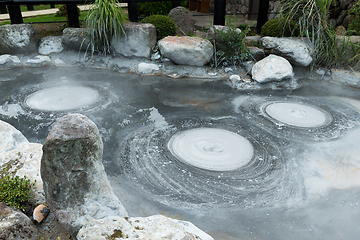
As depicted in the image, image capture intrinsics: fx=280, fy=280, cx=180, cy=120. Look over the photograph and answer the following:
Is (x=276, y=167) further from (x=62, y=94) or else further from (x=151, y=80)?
(x=62, y=94)

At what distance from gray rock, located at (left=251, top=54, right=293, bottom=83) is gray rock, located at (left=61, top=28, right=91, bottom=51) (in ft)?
11.7

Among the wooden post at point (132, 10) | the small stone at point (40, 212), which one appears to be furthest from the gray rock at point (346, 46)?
the small stone at point (40, 212)

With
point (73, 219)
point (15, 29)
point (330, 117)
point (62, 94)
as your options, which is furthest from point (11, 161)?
point (15, 29)

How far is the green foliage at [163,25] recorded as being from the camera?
611cm

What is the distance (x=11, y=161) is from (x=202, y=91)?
3.32m

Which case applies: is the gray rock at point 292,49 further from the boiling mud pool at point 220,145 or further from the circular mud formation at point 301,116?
the circular mud formation at point 301,116

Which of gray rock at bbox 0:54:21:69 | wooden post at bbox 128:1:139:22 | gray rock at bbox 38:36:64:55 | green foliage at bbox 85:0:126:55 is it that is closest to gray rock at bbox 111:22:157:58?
green foliage at bbox 85:0:126:55

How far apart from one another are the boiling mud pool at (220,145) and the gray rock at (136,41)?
0.72 m

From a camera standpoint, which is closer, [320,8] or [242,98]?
[242,98]

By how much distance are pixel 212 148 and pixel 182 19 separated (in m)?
4.28

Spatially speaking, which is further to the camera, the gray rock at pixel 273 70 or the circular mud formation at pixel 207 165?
the gray rock at pixel 273 70

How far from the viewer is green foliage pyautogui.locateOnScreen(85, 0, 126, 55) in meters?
5.57

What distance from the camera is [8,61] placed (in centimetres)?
587

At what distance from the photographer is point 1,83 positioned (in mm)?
5141
